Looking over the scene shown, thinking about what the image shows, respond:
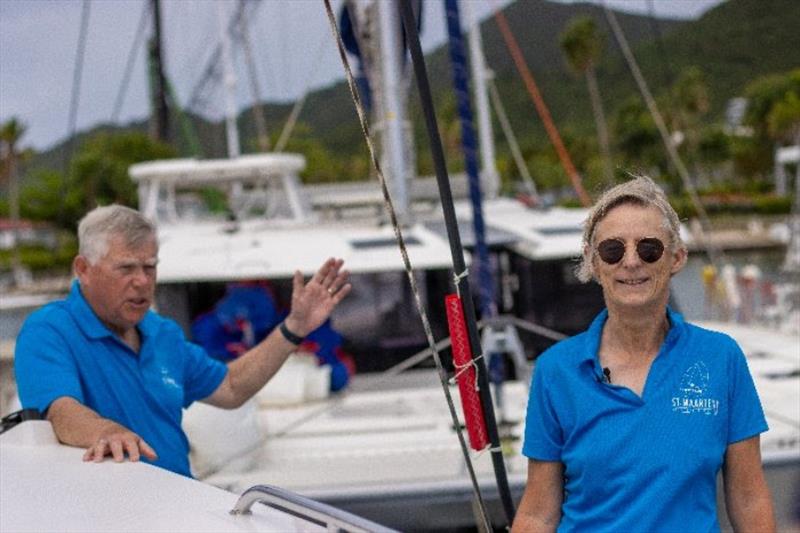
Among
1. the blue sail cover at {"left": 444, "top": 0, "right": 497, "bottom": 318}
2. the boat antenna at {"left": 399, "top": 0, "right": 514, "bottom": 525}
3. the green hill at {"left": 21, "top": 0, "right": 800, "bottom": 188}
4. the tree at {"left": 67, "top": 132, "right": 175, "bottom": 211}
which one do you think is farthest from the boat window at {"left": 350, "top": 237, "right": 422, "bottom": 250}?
the green hill at {"left": 21, "top": 0, "right": 800, "bottom": 188}

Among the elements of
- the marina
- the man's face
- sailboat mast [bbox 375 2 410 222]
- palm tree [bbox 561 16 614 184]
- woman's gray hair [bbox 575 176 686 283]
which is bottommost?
the marina

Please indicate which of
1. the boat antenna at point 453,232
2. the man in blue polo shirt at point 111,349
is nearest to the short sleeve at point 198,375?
the man in blue polo shirt at point 111,349

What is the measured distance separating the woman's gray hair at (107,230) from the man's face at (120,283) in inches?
0.6

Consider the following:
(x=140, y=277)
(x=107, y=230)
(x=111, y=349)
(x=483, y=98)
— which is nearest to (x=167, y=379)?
(x=111, y=349)

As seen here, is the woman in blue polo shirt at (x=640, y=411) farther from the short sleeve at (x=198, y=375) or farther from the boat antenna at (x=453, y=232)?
the short sleeve at (x=198, y=375)

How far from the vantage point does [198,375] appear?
3.19m

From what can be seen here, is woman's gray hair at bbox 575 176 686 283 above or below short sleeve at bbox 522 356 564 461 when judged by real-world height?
above

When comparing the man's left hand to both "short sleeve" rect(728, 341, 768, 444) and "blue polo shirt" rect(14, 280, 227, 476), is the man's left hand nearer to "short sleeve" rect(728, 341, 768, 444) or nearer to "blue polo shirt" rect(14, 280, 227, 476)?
→ "blue polo shirt" rect(14, 280, 227, 476)

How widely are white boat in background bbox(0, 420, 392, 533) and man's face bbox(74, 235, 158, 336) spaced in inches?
19.9

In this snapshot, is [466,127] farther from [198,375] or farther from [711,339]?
[711,339]

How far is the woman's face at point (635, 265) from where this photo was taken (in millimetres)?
2051

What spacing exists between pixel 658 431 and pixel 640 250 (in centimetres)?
36

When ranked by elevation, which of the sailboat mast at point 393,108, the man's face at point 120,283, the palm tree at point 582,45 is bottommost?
the man's face at point 120,283

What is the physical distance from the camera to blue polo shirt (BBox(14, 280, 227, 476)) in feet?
9.25
